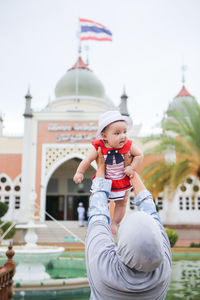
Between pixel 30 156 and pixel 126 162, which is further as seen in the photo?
pixel 30 156

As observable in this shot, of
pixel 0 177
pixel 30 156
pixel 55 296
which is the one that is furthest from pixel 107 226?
pixel 0 177

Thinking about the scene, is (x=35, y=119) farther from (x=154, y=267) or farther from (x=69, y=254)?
(x=154, y=267)

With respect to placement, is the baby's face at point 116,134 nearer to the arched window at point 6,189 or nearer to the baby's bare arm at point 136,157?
the baby's bare arm at point 136,157

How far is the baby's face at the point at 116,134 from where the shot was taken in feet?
5.55

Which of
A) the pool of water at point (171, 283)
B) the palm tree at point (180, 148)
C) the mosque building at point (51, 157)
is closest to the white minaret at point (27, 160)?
the mosque building at point (51, 157)

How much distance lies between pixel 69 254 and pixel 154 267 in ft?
32.3

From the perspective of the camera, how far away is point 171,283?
20.6 ft

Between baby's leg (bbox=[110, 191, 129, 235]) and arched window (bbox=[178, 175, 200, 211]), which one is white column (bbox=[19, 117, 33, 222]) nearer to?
arched window (bbox=[178, 175, 200, 211])

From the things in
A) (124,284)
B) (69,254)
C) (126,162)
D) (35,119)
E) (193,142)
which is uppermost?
(35,119)

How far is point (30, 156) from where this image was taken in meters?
17.6

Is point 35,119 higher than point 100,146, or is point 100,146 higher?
point 35,119

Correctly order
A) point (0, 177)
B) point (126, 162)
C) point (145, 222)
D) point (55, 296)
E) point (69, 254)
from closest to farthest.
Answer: point (145, 222) < point (126, 162) < point (55, 296) < point (69, 254) < point (0, 177)

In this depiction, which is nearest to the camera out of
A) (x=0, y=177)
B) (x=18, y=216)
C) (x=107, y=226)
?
(x=107, y=226)

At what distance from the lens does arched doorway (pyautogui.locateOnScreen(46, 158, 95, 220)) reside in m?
20.4
